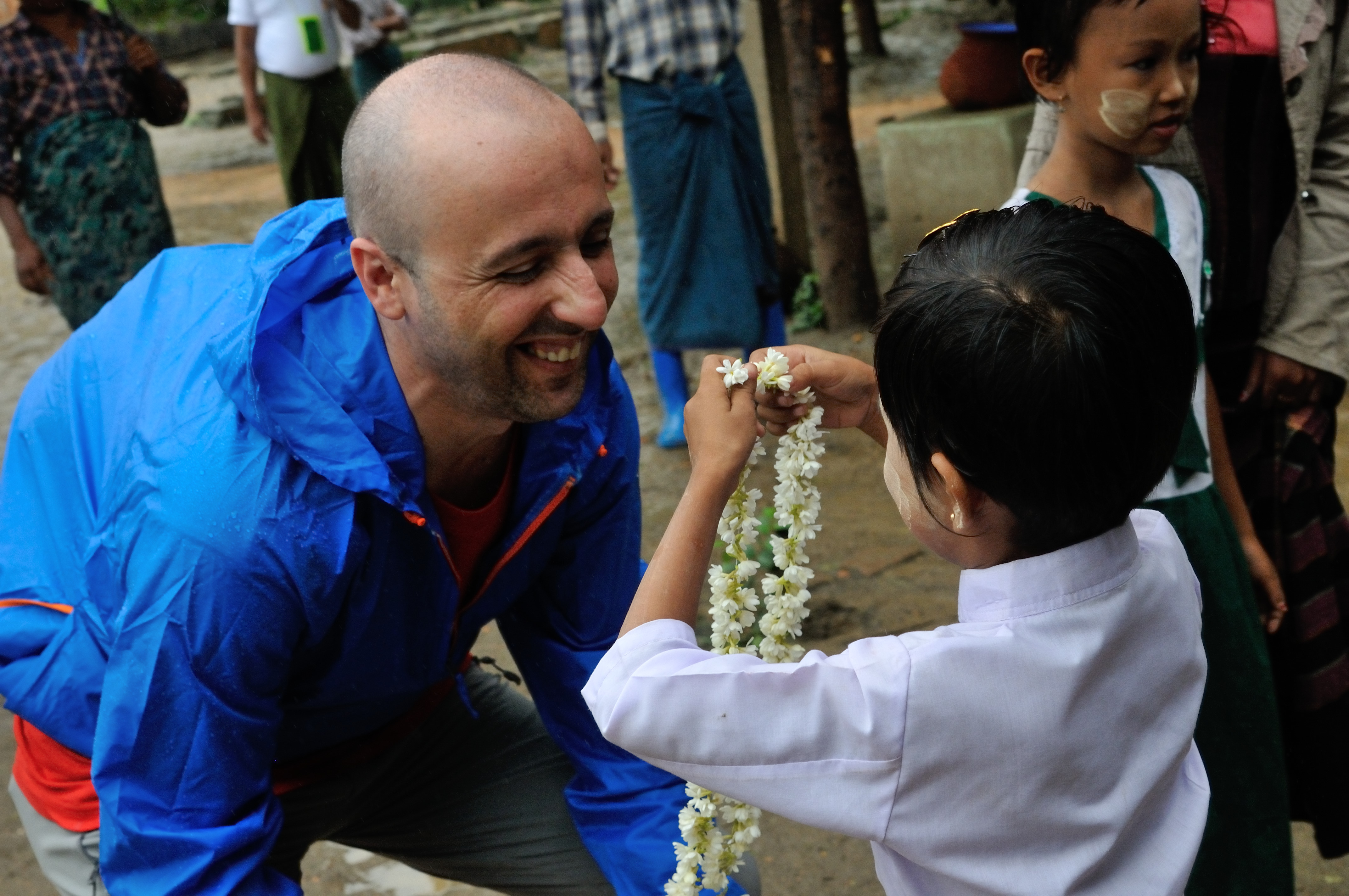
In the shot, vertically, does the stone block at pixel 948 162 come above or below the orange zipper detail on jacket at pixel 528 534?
below

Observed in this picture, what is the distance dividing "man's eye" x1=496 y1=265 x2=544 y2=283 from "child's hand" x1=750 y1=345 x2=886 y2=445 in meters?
0.34

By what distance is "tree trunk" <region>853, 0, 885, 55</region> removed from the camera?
12039 mm

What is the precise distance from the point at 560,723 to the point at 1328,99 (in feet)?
6.52

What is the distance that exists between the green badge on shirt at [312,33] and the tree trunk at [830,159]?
232 centimetres

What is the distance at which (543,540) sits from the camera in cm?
244

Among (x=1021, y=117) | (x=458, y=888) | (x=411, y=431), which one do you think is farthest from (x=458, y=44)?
(x=411, y=431)

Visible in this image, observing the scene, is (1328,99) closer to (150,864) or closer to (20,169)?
(150,864)

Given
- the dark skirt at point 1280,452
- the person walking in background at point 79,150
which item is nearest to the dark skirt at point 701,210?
the person walking in background at point 79,150

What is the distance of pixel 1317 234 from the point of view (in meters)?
2.71

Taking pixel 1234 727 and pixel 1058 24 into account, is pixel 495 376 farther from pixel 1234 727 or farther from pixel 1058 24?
pixel 1234 727

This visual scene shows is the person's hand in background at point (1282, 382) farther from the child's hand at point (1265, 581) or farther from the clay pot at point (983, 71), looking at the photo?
the clay pot at point (983, 71)

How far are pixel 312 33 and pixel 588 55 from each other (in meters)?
2.02

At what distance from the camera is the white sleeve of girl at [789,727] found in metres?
1.52

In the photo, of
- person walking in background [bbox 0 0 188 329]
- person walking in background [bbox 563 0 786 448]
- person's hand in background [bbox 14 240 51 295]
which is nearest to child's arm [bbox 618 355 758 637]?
person walking in background [bbox 563 0 786 448]
